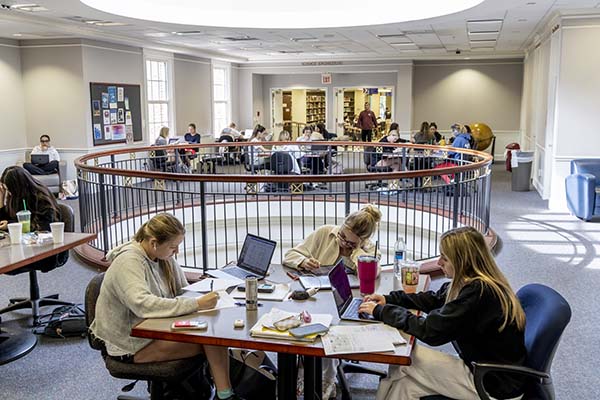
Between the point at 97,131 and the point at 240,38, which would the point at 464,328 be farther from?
the point at 97,131

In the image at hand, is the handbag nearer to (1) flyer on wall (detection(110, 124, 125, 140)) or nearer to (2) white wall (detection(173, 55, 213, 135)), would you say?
(1) flyer on wall (detection(110, 124, 125, 140))

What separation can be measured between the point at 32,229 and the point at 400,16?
713 cm

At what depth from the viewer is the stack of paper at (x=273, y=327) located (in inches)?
93.1

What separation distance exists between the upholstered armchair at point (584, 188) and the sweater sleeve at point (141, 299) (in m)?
6.85

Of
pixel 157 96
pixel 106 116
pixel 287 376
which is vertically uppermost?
pixel 157 96

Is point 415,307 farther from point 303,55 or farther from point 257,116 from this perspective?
point 257,116

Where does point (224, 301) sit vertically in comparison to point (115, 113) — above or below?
below

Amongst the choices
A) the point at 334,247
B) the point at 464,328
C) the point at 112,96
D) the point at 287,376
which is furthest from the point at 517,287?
the point at 112,96

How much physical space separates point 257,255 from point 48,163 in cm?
856

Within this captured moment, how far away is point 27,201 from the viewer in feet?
14.6

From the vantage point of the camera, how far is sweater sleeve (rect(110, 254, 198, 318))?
2600 millimetres

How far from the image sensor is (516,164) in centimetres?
1073

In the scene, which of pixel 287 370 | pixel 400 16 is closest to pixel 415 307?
pixel 287 370

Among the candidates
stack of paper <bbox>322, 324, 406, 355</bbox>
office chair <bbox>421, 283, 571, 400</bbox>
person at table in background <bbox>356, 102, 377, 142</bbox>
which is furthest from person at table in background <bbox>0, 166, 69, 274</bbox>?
person at table in background <bbox>356, 102, 377, 142</bbox>
